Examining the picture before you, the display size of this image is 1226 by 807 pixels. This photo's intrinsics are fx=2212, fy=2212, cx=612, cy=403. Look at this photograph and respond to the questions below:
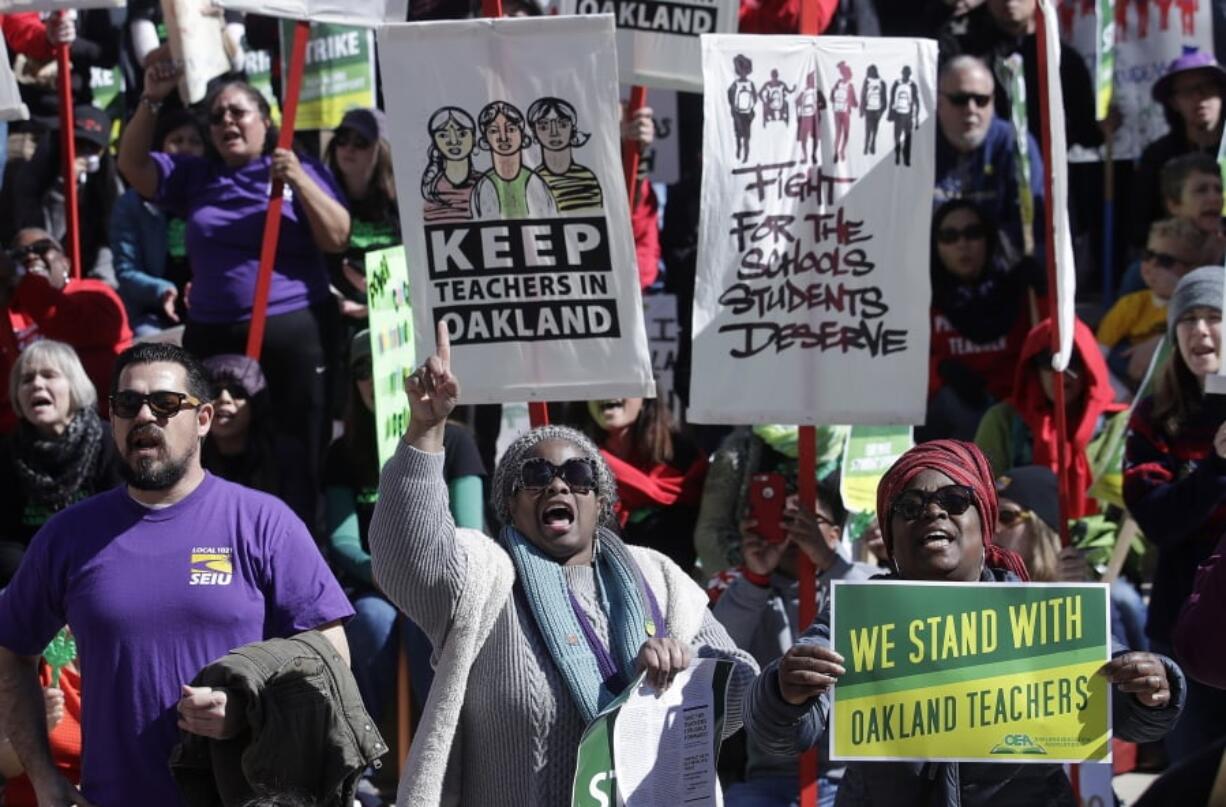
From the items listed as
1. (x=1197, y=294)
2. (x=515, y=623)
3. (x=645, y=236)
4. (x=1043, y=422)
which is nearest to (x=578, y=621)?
(x=515, y=623)

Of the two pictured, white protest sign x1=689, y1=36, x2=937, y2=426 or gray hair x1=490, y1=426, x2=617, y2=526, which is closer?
gray hair x1=490, y1=426, x2=617, y2=526

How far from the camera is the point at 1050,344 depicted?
7.26 meters

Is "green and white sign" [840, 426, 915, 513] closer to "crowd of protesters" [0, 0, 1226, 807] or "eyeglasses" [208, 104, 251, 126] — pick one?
"crowd of protesters" [0, 0, 1226, 807]

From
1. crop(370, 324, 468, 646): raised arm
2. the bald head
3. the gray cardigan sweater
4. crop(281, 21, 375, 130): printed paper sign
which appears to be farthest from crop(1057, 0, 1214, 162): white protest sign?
crop(370, 324, 468, 646): raised arm

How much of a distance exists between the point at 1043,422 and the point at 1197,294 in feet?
3.37

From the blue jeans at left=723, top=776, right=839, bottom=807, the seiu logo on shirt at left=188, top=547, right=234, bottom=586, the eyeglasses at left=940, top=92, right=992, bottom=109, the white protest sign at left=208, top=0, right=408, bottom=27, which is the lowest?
the blue jeans at left=723, top=776, right=839, bottom=807

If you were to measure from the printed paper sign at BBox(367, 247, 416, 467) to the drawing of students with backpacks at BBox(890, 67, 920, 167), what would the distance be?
1.57 metres

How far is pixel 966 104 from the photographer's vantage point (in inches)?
353

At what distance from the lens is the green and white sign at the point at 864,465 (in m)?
7.07

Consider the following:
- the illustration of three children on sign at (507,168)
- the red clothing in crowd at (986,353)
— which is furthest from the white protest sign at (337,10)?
the red clothing in crowd at (986,353)

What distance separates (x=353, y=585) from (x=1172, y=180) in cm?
385

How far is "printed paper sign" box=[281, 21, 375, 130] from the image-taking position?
31.1ft

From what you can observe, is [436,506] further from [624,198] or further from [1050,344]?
[1050,344]

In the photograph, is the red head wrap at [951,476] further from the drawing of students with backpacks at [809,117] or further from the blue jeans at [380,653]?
the blue jeans at [380,653]
